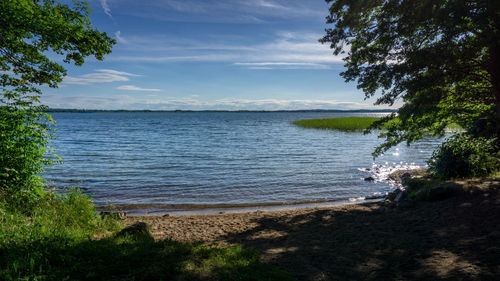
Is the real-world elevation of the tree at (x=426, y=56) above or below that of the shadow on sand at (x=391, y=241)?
above

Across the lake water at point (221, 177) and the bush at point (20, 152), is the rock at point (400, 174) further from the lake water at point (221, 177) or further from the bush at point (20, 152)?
the bush at point (20, 152)

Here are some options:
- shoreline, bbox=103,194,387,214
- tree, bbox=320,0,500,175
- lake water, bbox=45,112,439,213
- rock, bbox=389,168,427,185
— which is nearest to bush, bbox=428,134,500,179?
tree, bbox=320,0,500,175

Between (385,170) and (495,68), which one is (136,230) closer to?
(495,68)

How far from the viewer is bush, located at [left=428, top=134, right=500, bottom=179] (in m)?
11.3

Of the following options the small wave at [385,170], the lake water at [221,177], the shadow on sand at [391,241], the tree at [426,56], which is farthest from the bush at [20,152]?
the small wave at [385,170]

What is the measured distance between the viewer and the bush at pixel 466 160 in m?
11.3

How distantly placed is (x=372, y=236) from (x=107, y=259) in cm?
613

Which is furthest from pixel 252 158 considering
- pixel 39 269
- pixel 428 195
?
pixel 39 269

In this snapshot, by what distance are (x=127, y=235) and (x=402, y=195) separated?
1027 centimetres

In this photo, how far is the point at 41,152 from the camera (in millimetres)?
7797

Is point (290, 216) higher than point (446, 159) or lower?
lower

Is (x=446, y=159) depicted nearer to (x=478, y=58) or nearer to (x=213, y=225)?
(x=478, y=58)

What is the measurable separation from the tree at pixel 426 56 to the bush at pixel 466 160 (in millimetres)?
913

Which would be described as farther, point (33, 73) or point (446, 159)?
point (446, 159)
